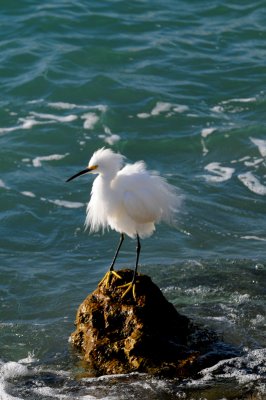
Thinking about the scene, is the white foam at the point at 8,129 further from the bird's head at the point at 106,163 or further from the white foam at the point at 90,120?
the bird's head at the point at 106,163

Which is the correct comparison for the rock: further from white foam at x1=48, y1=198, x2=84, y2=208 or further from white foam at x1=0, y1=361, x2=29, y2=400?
white foam at x1=48, y1=198, x2=84, y2=208

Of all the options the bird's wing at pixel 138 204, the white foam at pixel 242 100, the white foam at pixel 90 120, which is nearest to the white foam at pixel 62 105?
the white foam at pixel 90 120

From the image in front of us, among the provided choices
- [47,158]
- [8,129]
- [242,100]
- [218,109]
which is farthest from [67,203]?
[242,100]

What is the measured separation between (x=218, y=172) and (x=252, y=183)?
0.64 m

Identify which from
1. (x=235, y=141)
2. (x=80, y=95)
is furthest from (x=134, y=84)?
(x=235, y=141)

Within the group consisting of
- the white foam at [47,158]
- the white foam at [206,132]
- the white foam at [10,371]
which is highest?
the white foam at [206,132]

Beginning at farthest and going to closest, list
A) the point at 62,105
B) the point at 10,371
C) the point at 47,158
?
the point at 62,105
the point at 47,158
the point at 10,371

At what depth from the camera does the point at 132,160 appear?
12797mm

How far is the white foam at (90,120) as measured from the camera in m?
13.9

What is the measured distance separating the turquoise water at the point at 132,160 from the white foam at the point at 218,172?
29 millimetres

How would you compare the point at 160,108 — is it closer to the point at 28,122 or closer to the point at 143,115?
the point at 143,115

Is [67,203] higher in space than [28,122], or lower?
lower

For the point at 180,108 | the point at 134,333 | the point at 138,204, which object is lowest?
the point at 134,333

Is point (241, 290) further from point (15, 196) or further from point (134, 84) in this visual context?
point (134, 84)
